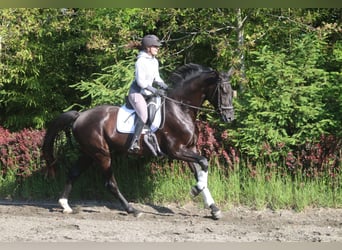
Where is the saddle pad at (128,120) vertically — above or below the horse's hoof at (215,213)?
above

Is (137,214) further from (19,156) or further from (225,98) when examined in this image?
(19,156)

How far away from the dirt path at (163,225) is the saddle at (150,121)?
1137mm

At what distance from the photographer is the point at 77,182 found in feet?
31.0

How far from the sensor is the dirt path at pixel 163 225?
623cm

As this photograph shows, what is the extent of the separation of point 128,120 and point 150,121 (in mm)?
372

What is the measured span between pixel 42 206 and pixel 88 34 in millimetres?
4589

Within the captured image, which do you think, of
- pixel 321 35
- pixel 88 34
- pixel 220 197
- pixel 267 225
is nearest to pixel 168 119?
pixel 220 197

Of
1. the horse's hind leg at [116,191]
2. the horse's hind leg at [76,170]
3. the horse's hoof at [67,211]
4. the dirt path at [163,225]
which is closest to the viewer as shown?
the dirt path at [163,225]

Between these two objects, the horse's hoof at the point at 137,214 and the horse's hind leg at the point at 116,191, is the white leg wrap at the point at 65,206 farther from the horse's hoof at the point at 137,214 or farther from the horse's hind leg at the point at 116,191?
the horse's hoof at the point at 137,214

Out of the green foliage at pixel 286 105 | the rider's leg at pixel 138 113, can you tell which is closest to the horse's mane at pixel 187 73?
the rider's leg at pixel 138 113

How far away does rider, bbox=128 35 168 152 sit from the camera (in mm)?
7586

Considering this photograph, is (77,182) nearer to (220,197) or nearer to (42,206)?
(42,206)

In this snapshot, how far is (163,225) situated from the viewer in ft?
23.2

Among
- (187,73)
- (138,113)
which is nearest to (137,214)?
(138,113)
